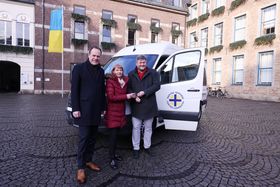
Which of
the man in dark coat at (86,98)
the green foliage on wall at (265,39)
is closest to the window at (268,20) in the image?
the green foliage on wall at (265,39)

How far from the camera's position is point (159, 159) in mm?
3900

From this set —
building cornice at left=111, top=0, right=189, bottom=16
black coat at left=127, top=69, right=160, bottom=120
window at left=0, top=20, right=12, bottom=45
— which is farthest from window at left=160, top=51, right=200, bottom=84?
building cornice at left=111, top=0, right=189, bottom=16

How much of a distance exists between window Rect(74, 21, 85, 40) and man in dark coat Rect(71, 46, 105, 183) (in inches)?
744

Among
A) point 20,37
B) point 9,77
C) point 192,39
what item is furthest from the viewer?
point 9,77

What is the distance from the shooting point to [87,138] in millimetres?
3088

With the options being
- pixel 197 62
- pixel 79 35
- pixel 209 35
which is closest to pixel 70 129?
pixel 197 62

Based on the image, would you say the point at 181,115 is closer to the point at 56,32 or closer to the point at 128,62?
the point at 128,62

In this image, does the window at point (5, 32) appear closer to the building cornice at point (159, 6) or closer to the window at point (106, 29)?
the window at point (106, 29)

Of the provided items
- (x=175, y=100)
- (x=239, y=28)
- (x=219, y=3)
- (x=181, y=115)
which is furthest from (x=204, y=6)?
(x=181, y=115)

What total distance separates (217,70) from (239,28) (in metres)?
4.52

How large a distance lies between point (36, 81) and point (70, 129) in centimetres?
1509

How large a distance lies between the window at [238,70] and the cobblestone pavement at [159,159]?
13.5 metres

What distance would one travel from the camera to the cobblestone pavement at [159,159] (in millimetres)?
3096

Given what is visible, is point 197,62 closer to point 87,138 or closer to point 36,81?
point 87,138
